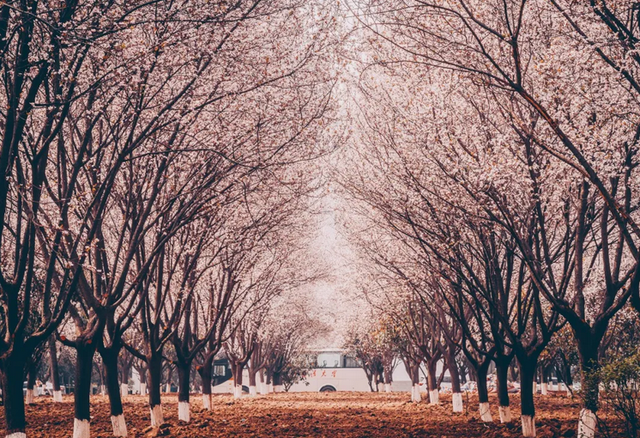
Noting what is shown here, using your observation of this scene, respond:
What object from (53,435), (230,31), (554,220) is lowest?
(53,435)

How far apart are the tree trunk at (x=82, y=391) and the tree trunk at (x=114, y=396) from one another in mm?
1649

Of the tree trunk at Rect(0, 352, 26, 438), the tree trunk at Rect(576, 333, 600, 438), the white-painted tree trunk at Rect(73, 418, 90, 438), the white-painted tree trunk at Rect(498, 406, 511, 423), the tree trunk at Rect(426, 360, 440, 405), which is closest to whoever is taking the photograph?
the tree trunk at Rect(0, 352, 26, 438)

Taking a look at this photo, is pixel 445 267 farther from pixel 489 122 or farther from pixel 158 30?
pixel 158 30

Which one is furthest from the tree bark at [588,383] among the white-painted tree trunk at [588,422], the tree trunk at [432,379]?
the tree trunk at [432,379]

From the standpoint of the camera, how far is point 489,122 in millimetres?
14789

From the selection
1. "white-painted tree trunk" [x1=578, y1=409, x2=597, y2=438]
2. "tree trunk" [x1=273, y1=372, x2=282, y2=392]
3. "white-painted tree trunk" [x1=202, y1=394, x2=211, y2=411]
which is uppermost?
"white-painted tree trunk" [x1=578, y1=409, x2=597, y2=438]

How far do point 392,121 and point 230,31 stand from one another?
5537mm

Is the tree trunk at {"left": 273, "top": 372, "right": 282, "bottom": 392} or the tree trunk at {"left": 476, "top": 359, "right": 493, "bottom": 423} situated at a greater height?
the tree trunk at {"left": 476, "top": 359, "right": 493, "bottom": 423}

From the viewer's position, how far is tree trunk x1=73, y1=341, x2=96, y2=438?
13.9m

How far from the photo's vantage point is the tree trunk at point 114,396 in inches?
640

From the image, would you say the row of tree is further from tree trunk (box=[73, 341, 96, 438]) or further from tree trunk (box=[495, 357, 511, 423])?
tree trunk (box=[73, 341, 96, 438])

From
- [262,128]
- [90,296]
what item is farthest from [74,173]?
[262,128]

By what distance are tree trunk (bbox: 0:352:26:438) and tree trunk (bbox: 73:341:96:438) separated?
1.80 metres

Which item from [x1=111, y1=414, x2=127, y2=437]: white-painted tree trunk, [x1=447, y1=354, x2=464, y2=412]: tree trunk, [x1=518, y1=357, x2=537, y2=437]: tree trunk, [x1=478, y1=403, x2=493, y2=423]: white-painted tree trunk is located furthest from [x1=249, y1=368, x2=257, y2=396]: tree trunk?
[x1=518, y1=357, x2=537, y2=437]: tree trunk
